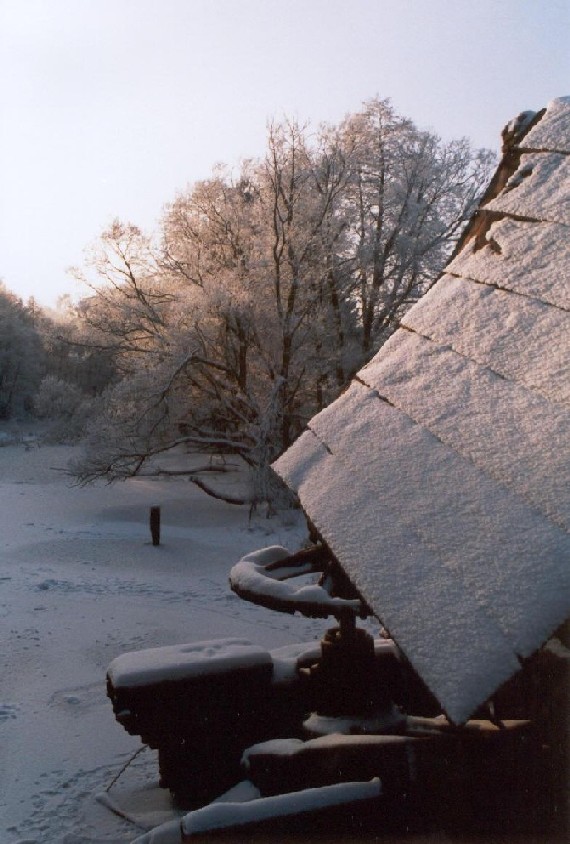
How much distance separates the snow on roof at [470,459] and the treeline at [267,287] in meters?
13.7

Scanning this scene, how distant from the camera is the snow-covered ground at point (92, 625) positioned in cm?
382

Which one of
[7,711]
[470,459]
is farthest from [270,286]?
[470,459]

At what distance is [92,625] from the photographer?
7465 millimetres

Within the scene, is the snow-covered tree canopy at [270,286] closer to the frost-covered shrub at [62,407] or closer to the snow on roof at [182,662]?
the frost-covered shrub at [62,407]

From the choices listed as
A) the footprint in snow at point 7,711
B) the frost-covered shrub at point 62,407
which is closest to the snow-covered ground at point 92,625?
the footprint in snow at point 7,711

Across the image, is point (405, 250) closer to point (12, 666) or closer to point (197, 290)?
point (197, 290)

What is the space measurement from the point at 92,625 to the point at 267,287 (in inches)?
484

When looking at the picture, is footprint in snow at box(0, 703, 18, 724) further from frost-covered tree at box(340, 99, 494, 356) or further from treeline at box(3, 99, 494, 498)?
frost-covered tree at box(340, 99, 494, 356)

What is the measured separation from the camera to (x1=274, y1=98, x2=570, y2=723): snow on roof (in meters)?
1.33

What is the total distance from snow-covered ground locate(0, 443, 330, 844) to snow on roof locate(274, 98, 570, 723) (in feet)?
7.76

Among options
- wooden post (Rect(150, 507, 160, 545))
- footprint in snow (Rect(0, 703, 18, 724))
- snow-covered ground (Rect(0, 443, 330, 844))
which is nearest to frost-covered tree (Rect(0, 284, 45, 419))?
snow-covered ground (Rect(0, 443, 330, 844))

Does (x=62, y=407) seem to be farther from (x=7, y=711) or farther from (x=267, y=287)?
(x=7, y=711)

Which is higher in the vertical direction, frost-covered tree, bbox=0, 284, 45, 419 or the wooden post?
frost-covered tree, bbox=0, 284, 45, 419

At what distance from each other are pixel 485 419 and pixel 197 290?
1646 cm
